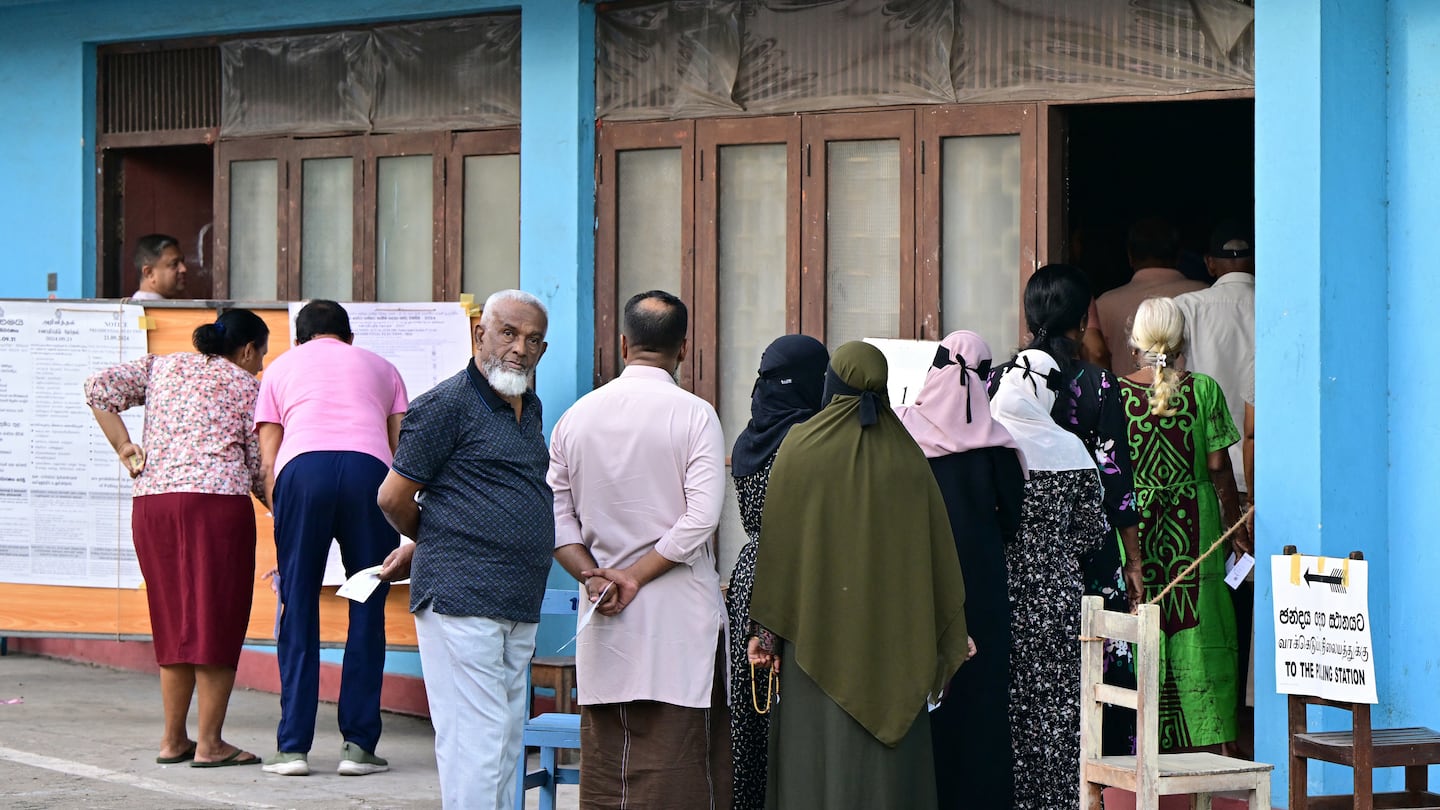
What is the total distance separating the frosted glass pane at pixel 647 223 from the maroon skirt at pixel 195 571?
1.93m

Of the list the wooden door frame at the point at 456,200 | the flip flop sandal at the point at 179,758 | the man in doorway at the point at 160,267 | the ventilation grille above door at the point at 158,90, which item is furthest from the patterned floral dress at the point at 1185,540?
the ventilation grille above door at the point at 158,90

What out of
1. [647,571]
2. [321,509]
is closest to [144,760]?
[321,509]

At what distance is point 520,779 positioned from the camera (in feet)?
18.9

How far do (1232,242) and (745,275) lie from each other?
2.06 m

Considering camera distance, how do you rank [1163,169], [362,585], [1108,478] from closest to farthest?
[362,585], [1108,478], [1163,169]

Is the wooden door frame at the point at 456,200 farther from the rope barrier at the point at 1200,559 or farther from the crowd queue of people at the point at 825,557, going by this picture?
the rope barrier at the point at 1200,559

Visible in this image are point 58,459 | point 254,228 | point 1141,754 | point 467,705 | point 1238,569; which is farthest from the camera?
point 254,228

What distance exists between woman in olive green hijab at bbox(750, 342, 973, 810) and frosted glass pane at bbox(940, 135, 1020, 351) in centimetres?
242

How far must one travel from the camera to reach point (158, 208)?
32.3 ft

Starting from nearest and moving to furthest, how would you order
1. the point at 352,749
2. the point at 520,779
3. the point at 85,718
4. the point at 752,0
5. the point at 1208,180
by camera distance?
the point at 520,779
the point at 352,749
the point at 752,0
the point at 85,718
the point at 1208,180

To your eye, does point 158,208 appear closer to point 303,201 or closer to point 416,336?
point 303,201

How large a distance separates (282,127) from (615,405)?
4.58 m

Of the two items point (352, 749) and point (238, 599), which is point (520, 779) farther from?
point (238, 599)

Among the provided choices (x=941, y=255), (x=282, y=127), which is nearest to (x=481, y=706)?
(x=941, y=255)
